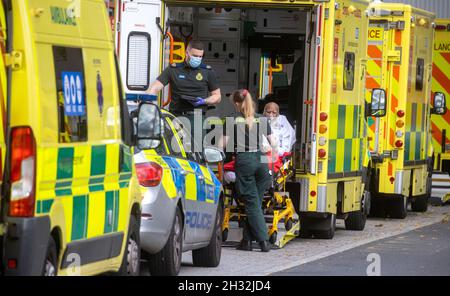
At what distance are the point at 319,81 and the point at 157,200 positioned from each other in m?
5.59

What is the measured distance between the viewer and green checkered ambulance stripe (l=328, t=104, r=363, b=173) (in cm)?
1722

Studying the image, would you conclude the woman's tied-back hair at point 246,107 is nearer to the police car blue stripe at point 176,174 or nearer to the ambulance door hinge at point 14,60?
the police car blue stripe at point 176,174

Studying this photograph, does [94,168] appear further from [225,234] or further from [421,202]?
[421,202]

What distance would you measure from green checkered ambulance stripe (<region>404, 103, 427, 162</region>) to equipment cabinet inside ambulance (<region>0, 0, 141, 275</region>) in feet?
38.5

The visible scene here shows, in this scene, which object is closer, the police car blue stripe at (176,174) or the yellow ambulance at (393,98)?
the police car blue stripe at (176,174)

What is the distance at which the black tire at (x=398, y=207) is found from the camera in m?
21.6

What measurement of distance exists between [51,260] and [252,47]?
13.0m

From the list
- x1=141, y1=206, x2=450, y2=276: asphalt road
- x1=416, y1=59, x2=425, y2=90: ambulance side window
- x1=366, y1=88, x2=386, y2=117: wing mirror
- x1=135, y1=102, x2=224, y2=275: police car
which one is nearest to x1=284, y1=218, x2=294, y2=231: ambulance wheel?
x1=141, y1=206, x2=450, y2=276: asphalt road

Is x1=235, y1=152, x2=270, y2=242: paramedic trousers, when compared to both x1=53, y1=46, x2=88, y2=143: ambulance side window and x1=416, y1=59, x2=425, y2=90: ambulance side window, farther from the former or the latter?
x1=416, y1=59, x2=425, y2=90: ambulance side window

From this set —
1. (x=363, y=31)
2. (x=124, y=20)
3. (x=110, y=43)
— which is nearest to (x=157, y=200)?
(x=110, y=43)

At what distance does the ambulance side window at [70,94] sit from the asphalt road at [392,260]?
4.36m

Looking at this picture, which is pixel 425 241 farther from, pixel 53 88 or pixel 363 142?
pixel 53 88

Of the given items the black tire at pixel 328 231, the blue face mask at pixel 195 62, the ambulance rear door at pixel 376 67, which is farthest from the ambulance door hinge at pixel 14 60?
the ambulance rear door at pixel 376 67

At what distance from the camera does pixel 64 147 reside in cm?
866
